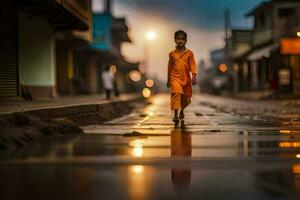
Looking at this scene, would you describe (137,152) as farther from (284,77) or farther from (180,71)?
(284,77)

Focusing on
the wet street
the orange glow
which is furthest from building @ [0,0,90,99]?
the orange glow

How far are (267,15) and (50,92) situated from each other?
31.2 metres

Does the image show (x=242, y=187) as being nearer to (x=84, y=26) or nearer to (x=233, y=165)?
(x=233, y=165)

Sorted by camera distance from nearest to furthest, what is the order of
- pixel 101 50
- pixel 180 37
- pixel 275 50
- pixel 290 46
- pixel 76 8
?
pixel 180 37, pixel 76 8, pixel 290 46, pixel 275 50, pixel 101 50

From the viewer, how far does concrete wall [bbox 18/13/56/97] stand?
907 inches

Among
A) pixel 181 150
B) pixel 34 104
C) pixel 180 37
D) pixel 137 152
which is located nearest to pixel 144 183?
pixel 137 152

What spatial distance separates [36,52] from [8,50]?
15.7ft

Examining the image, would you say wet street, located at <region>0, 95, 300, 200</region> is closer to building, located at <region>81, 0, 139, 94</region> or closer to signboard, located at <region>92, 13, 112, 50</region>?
building, located at <region>81, 0, 139, 94</region>

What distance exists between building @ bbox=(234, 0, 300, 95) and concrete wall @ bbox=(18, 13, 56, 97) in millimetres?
19274

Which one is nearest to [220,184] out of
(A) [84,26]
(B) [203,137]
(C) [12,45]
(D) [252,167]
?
(D) [252,167]

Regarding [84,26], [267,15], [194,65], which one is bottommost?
[194,65]

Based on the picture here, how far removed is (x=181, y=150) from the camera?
24.3ft

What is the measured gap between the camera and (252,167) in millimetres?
5961

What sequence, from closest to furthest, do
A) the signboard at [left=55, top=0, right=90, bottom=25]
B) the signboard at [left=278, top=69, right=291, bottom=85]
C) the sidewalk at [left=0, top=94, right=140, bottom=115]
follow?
1. the sidewalk at [left=0, top=94, right=140, bottom=115]
2. the signboard at [left=55, top=0, right=90, bottom=25]
3. the signboard at [left=278, top=69, right=291, bottom=85]
